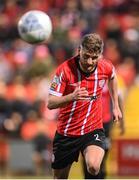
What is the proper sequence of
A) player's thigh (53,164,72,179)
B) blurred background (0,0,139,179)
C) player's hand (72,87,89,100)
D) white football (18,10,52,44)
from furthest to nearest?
blurred background (0,0,139,179) < white football (18,10,52,44) < player's thigh (53,164,72,179) < player's hand (72,87,89,100)

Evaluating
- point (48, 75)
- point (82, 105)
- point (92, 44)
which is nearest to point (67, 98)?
point (82, 105)

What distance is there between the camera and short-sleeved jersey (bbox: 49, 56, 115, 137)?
8234 mm

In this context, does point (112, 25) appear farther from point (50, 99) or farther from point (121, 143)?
point (50, 99)

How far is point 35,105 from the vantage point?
1492 centimetres

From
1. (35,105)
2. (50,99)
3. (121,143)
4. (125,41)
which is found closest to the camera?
(50,99)

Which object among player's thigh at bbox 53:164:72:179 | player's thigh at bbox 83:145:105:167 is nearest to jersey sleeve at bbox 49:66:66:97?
player's thigh at bbox 83:145:105:167

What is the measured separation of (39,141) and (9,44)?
398cm

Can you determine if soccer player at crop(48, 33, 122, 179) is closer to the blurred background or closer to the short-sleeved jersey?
the short-sleeved jersey

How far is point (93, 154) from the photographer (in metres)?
8.34

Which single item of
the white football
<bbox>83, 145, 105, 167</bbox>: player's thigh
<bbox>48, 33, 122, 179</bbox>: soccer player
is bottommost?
<bbox>83, 145, 105, 167</bbox>: player's thigh

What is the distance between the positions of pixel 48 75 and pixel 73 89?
23.8 ft

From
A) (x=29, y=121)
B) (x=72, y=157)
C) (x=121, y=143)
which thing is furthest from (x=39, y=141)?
(x=72, y=157)

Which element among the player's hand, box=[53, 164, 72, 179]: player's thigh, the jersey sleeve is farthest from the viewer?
box=[53, 164, 72, 179]: player's thigh

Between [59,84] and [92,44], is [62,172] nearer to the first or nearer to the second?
[59,84]
